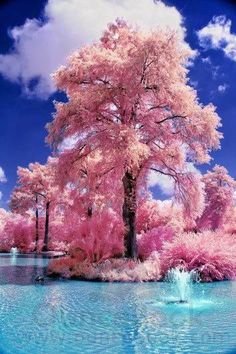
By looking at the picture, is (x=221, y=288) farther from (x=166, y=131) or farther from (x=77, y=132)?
(x=77, y=132)

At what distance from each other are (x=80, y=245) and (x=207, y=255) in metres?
4.65

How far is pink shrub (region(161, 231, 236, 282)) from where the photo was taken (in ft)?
44.8

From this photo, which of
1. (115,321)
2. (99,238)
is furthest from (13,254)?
(115,321)

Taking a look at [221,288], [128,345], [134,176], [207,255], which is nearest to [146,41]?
[134,176]

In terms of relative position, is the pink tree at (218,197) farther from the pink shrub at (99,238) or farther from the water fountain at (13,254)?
the pink shrub at (99,238)

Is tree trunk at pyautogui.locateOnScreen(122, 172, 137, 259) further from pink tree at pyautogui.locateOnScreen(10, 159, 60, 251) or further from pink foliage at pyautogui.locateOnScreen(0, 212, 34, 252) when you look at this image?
pink foliage at pyautogui.locateOnScreen(0, 212, 34, 252)

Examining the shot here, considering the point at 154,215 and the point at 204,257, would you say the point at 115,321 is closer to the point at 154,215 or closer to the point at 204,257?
the point at 204,257

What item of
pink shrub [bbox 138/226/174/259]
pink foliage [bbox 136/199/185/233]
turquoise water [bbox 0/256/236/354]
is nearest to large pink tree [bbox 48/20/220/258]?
pink shrub [bbox 138/226/174/259]

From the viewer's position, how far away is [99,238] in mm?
15914

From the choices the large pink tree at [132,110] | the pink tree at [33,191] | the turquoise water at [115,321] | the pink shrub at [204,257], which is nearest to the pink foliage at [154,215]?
the large pink tree at [132,110]

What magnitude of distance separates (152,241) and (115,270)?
319 centimetres

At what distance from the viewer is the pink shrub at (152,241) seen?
56.0ft

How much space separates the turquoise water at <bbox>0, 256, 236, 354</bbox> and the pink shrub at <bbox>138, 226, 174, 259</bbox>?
16.5 ft

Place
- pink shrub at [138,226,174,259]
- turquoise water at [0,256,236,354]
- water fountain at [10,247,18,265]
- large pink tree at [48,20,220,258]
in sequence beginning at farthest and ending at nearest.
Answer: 1. water fountain at [10,247,18,265]
2. pink shrub at [138,226,174,259]
3. large pink tree at [48,20,220,258]
4. turquoise water at [0,256,236,354]
